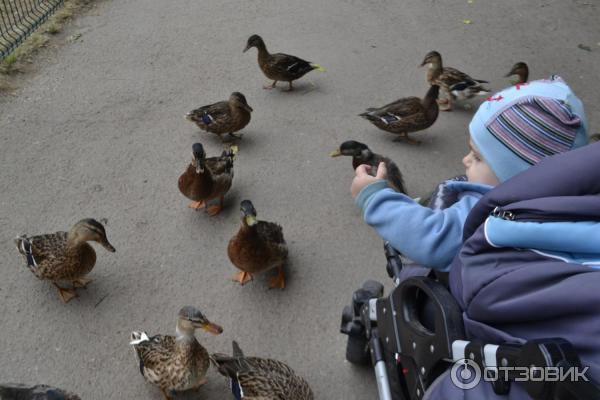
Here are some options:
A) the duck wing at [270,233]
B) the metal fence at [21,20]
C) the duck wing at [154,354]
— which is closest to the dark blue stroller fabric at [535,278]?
the duck wing at [154,354]

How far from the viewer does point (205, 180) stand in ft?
13.3

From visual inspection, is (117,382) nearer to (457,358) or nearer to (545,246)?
(457,358)

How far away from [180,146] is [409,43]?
3.53 meters

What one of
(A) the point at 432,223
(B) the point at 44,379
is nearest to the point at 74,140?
(B) the point at 44,379

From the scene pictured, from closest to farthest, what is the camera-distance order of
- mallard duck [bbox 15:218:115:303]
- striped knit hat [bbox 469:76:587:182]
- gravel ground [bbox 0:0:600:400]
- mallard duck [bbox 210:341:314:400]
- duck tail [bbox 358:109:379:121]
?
striped knit hat [bbox 469:76:587:182], mallard duck [bbox 210:341:314:400], gravel ground [bbox 0:0:600:400], mallard duck [bbox 15:218:115:303], duck tail [bbox 358:109:379:121]

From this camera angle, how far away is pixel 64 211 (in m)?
4.14

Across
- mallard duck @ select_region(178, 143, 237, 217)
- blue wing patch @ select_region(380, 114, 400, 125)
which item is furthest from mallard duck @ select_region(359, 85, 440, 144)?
mallard duck @ select_region(178, 143, 237, 217)

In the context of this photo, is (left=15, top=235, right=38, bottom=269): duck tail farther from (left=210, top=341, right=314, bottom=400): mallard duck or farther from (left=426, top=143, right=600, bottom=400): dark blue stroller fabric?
(left=426, top=143, right=600, bottom=400): dark blue stroller fabric

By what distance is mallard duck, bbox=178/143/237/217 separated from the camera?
4.04 m

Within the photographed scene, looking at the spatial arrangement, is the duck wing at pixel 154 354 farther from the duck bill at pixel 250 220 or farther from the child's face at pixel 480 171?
the child's face at pixel 480 171

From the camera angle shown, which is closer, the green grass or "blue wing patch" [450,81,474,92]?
"blue wing patch" [450,81,474,92]

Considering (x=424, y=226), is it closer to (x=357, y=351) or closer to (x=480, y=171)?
(x=480, y=171)

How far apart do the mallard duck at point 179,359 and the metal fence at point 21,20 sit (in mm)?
4560

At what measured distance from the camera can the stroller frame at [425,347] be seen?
4.35 feet
